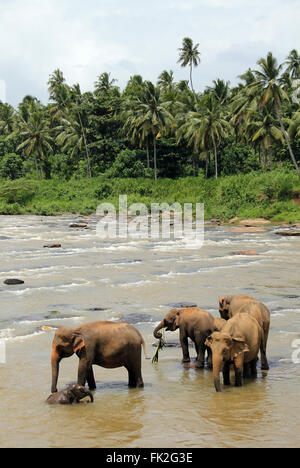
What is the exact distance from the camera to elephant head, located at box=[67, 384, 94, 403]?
6.43 meters

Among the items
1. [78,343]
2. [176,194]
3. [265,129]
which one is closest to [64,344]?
[78,343]

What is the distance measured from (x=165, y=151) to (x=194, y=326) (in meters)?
50.8

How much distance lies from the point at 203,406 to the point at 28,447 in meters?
2.02

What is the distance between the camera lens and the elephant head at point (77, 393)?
6.43m

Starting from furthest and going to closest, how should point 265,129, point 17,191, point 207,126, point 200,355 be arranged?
point 17,191 → point 207,126 → point 265,129 → point 200,355

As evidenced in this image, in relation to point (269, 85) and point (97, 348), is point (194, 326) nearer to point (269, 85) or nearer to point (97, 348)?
point (97, 348)

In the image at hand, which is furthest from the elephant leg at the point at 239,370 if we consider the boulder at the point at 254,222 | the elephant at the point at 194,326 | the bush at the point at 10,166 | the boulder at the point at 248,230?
the bush at the point at 10,166

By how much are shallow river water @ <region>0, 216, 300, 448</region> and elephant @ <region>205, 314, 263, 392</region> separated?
0.21 meters

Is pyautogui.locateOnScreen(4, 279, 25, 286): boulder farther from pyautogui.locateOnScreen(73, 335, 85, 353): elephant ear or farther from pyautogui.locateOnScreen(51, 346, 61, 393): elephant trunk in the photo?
pyautogui.locateOnScreen(73, 335, 85, 353): elephant ear

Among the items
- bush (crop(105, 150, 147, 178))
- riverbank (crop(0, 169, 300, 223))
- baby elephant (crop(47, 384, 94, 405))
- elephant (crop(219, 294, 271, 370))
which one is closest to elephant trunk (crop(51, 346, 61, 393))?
baby elephant (crop(47, 384, 94, 405))

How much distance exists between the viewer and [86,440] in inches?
211

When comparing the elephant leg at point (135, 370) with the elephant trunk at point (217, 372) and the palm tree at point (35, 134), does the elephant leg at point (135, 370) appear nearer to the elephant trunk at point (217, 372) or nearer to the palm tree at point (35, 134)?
the elephant trunk at point (217, 372)

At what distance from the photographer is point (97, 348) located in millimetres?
6707

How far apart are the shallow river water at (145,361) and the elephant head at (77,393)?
0.48ft
